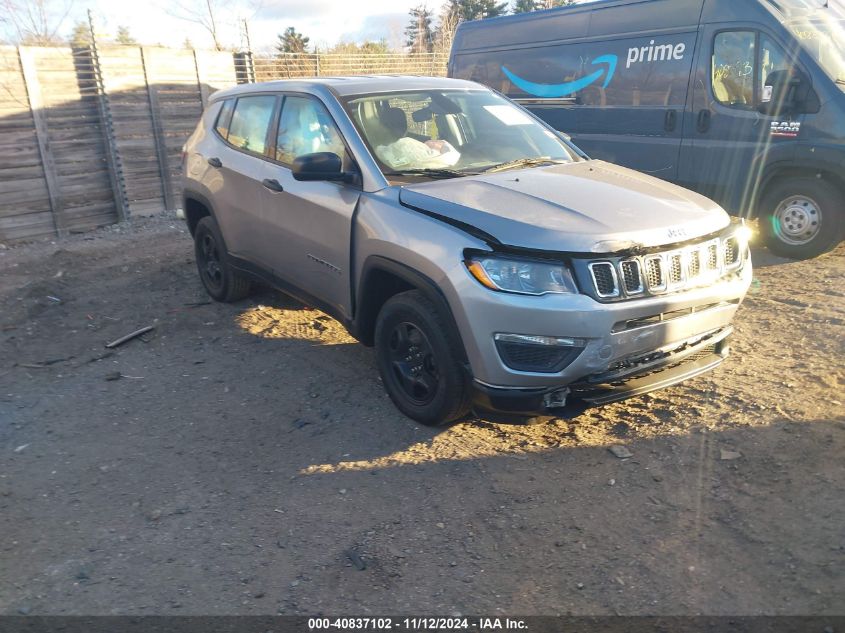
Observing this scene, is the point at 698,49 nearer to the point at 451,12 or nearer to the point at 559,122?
the point at 559,122

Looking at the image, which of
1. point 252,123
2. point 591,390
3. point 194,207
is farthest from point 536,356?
point 194,207

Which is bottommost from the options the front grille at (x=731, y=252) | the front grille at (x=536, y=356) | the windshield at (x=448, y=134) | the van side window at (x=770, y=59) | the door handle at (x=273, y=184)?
the front grille at (x=536, y=356)

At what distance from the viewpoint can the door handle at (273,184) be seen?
15.5 ft

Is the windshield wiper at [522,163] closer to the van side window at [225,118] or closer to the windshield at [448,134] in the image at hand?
the windshield at [448,134]

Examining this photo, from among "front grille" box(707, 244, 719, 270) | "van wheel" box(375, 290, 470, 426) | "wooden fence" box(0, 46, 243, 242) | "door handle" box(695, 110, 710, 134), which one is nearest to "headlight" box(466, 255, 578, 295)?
"van wheel" box(375, 290, 470, 426)

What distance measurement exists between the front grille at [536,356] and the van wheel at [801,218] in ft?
15.6

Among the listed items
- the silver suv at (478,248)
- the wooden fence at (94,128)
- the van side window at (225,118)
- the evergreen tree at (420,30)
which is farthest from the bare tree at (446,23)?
the silver suv at (478,248)

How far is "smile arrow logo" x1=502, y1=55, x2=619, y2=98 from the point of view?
7960 millimetres

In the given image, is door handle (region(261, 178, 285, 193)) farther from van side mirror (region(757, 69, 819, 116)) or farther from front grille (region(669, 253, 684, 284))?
van side mirror (region(757, 69, 819, 116))

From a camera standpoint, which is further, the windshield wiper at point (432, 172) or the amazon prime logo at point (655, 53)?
the amazon prime logo at point (655, 53)

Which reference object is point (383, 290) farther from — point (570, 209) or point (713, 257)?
point (713, 257)

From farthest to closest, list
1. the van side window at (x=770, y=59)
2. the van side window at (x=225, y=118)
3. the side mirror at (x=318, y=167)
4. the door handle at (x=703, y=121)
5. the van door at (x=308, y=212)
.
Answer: the door handle at (x=703, y=121) → the van side window at (x=770, y=59) → the van side window at (x=225, y=118) → the van door at (x=308, y=212) → the side mirror at (x=318, y=167)

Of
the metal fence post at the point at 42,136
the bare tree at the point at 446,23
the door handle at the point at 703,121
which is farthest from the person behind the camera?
the bare tree at the point at 446,23

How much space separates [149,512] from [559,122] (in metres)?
6.96
